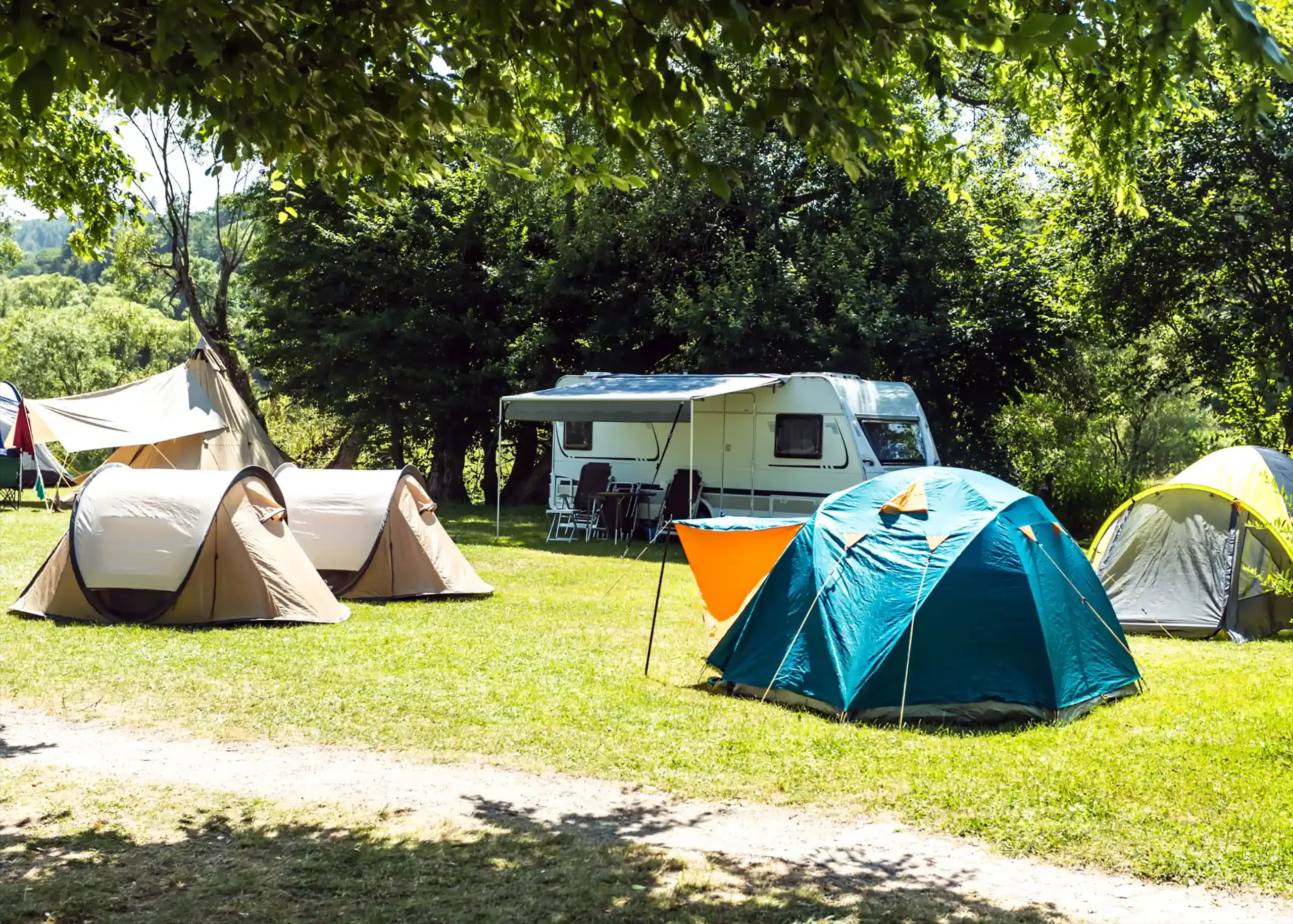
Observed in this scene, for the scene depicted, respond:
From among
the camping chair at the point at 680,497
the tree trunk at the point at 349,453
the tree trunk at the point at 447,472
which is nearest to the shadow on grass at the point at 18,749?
the camping chair at the point at 680,497

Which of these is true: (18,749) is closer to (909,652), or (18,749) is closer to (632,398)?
(909,652)

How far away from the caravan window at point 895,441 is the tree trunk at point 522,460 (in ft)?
32.9

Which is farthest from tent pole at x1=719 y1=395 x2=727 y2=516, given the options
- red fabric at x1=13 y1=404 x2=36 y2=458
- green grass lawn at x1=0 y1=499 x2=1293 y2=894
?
Result: red fabric at x1=13 y1=404 x2=36 y2=458

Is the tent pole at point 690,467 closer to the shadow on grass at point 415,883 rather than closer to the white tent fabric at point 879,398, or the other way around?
the white tent fabric at point 879,398

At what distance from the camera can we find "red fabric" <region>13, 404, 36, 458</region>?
64.0 feet

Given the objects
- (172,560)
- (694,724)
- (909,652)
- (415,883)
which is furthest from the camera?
(172,560)

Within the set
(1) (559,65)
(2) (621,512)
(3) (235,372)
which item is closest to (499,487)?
(2) (621,512)

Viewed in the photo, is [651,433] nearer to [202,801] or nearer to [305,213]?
[305,213]

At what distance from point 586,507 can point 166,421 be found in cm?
700

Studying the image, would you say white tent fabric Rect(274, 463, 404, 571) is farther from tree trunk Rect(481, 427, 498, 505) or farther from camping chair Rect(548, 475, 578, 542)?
tree trunk Rect(481, 427, 498, 505)

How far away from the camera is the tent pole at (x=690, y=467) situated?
16.2 m

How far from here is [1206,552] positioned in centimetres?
1045

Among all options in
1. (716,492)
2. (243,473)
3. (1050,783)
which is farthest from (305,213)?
(1050,783)

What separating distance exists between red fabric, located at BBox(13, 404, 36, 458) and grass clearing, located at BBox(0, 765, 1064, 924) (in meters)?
16.0
